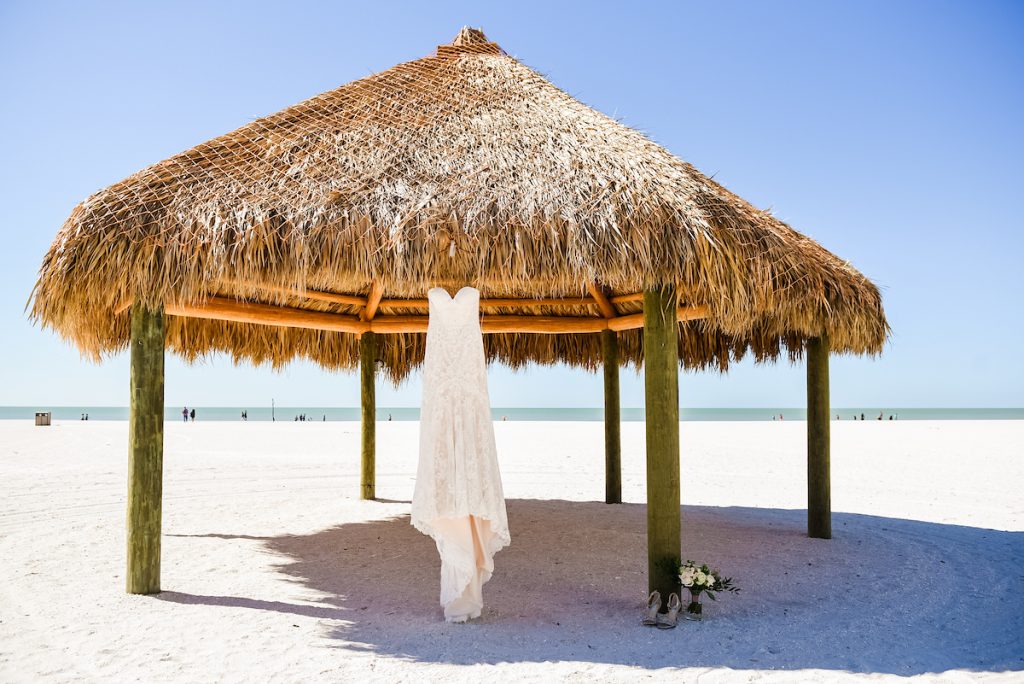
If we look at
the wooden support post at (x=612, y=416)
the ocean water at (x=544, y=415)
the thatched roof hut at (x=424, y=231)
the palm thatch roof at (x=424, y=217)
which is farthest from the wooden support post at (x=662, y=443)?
the ocean water at (x=544, y=415)

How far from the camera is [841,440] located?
16.6 metres

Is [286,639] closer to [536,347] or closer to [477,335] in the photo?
[477,335]

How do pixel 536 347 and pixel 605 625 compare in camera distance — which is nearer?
pixel 605 625

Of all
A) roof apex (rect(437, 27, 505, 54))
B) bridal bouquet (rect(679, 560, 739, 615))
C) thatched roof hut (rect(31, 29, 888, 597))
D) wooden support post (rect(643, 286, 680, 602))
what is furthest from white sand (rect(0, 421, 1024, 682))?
roof apex (rect(437, 27, 505, 54))

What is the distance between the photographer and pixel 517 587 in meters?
4.68

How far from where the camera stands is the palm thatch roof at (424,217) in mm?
4023

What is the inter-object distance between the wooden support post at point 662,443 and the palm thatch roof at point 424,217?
0.28m

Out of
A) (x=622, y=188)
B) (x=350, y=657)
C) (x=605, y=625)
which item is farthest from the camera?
(x=622, y=188)

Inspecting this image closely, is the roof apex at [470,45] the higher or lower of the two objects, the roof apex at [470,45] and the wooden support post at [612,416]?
the higher

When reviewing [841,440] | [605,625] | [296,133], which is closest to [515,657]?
[605,625]

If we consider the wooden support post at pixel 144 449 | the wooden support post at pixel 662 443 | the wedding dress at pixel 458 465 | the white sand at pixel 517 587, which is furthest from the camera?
the wooden support post at pixel 144 449

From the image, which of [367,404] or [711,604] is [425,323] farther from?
[711,604]

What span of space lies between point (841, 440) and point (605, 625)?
14.5 meters

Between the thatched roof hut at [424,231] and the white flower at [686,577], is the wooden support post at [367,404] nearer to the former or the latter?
the thatched roof hut at [424,231]
